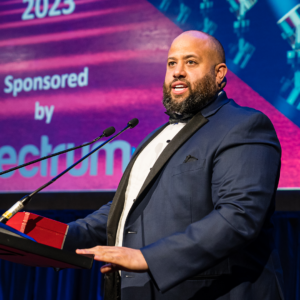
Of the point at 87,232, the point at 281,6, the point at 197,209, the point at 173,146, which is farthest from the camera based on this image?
the point at 281,6

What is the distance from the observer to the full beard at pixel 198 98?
1646 mm

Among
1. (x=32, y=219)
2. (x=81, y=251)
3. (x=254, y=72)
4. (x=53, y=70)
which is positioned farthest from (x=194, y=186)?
(x=53, y=70)

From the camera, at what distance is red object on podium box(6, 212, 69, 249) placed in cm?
139

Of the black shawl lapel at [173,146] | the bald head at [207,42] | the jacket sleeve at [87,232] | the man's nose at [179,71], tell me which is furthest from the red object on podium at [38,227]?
the bald head at [207,42]

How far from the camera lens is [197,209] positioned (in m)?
1.31

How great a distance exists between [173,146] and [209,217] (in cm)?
39

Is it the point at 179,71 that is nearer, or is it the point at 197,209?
the point at 197,209

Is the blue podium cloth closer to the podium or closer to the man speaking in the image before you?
the man speaking

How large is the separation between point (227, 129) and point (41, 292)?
2.51 meters

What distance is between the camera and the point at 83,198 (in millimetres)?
2963

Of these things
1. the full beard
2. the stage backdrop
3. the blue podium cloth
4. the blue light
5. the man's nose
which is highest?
the blue light

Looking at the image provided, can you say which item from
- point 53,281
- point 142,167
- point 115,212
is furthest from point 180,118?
point 53,281

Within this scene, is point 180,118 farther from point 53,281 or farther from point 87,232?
point 53,281

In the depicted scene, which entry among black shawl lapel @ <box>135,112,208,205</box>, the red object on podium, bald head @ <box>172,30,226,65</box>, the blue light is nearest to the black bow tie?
black shawl lapel @ <box>135,112,208,205</box>
